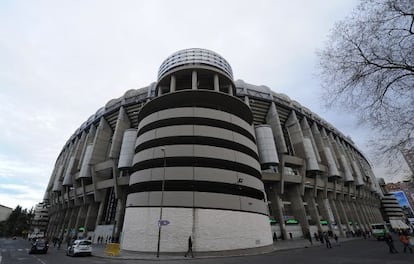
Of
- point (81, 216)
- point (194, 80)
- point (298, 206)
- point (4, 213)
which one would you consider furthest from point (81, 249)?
point (4, 213)

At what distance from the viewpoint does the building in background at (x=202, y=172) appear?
22.9 metres

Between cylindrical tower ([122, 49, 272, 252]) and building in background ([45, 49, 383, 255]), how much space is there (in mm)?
131

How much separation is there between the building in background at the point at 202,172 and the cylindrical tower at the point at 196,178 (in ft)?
0.43

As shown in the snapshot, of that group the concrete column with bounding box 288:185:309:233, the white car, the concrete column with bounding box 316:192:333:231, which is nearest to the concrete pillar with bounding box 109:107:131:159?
the white car

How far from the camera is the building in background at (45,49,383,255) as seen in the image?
22.9 meters

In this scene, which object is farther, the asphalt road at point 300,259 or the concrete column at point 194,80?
the concrete column at point 194,80

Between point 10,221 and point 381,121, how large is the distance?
6660 inches

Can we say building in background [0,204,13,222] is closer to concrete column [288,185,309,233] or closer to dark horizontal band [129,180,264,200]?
dark horizontal band [129,180,264,200]

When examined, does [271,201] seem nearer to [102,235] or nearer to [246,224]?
[246,224]

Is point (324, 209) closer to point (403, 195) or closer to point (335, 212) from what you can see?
point (335, 212)

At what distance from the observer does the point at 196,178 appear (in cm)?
2422

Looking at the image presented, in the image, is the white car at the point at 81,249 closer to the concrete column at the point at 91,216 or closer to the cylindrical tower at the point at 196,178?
the cylindrical tower at the point at 196,178

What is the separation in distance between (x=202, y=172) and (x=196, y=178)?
1.07 meters

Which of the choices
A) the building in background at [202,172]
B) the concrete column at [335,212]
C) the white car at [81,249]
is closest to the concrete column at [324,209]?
the building in background at [202,172]
